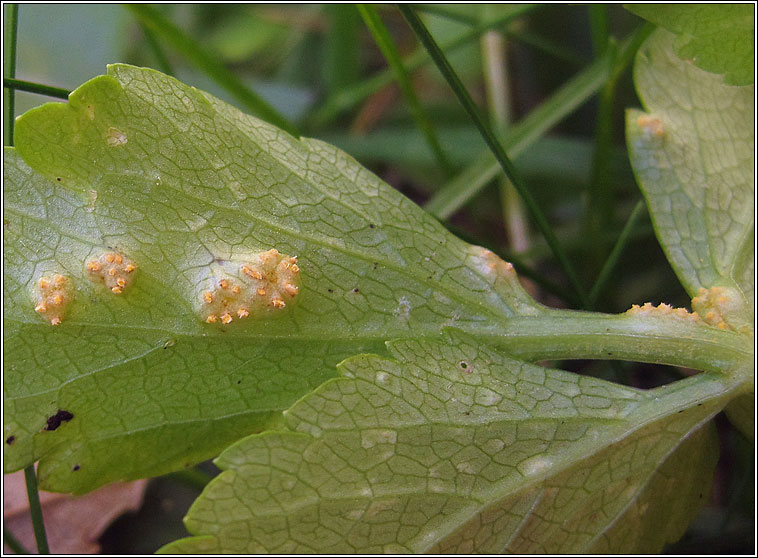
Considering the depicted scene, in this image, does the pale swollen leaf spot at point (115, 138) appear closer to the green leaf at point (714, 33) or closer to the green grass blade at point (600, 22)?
the green leaf at point (714, 33)

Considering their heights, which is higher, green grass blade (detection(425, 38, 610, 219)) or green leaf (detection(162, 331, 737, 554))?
green grass blade (detection(425, 38, 610, 219))

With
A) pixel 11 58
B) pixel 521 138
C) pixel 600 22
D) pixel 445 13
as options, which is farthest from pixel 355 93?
pixel 11 58

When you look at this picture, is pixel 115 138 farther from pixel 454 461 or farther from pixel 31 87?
pixel 454 461

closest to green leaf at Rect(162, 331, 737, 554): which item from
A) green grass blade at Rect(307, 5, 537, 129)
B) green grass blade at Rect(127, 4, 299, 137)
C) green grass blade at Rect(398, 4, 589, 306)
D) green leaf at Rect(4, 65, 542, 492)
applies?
green leaf at Rect(4, 65, 542, 492)

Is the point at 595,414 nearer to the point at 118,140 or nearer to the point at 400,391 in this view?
the point at 400,391

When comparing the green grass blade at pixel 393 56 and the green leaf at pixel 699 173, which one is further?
the green grass blade at pixel 393 56

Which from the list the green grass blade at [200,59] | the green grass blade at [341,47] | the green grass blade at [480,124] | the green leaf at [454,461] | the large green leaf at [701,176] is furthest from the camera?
the green grass blade at [341,47]

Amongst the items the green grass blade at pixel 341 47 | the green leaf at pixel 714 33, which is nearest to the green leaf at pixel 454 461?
the green leaf at pixel 714 33

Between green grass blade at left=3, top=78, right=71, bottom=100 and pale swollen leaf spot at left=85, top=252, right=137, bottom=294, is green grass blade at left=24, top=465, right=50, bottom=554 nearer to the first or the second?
pale swollen leaf spot at left=85, top=252, right=137, bottom=294
